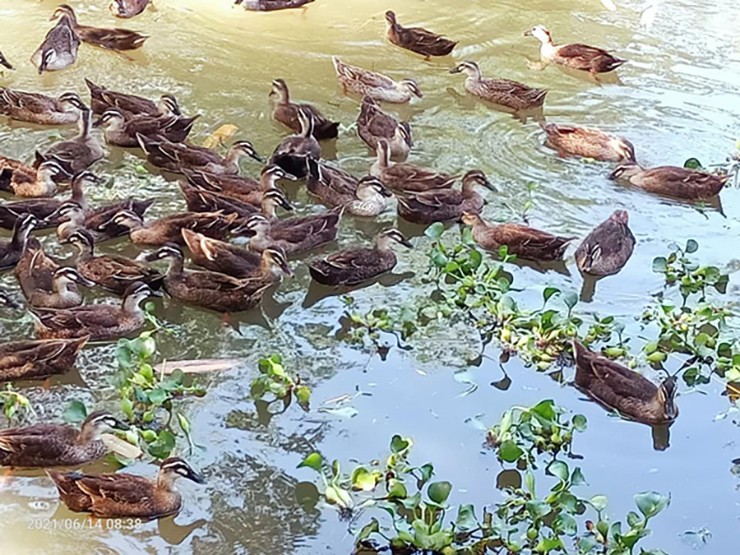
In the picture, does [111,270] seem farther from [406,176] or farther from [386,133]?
[386,133]

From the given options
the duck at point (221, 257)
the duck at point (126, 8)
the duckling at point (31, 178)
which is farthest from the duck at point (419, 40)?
the duck at point (221, 257)

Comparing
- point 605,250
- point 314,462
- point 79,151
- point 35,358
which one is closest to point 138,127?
point 79,151

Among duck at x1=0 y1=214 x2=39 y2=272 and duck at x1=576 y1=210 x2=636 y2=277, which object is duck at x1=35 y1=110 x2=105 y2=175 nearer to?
duck at x1=0 y1=214 x2=39 y2=272

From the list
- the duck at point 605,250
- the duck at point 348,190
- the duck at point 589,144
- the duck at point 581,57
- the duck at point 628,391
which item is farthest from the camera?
the duck at point 581,57

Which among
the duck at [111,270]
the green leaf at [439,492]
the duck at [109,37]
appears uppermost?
the duck at [109,37]

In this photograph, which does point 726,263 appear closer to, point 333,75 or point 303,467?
point 303,467

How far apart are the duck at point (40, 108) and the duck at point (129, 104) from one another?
0.23m

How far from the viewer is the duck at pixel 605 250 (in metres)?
8.07

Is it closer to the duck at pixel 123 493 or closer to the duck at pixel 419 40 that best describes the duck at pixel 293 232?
the duck at pixel 123 493

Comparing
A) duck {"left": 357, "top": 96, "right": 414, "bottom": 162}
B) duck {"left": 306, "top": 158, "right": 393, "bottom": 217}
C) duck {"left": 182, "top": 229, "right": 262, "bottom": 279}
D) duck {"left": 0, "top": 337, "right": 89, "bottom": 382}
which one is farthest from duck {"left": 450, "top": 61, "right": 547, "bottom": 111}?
duck {"left": 0, "top": 337, "right": 89, "bottom": 382}

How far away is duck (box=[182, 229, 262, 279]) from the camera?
7.84 meters

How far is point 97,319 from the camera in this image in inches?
279

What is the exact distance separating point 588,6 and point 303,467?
32.3 ft

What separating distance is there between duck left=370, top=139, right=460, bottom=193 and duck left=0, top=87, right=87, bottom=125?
2.86 meters
